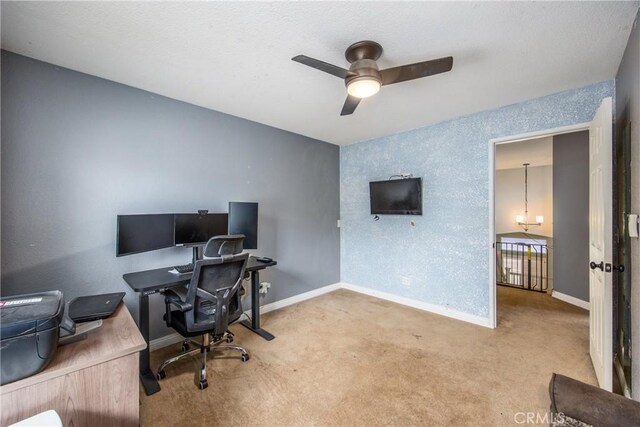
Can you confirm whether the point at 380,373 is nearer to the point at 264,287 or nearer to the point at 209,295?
the point at 209,295

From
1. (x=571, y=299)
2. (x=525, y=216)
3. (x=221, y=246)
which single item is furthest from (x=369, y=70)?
(x=525, y=216)

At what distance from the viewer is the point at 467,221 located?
10.2 feet

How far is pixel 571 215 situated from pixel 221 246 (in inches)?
188

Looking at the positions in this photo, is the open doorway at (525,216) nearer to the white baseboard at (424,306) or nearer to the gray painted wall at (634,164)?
the white baseboard at (424,306)

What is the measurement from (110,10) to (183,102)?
4.11 ft

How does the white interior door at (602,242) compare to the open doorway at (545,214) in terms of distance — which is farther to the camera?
the open doorway at (545,214)

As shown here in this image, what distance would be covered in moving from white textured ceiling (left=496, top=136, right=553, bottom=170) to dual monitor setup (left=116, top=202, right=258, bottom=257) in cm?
387

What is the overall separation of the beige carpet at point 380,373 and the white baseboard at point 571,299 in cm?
33

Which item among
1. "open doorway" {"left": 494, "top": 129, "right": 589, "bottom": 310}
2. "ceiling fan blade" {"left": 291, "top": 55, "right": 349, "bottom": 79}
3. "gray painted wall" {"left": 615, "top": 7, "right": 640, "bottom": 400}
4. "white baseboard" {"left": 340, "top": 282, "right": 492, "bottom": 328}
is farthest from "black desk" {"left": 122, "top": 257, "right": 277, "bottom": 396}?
"open doorway" {"left": 494, "top": 129, "right": 589, "bottom": 310}

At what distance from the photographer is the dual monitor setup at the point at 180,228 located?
2.11m

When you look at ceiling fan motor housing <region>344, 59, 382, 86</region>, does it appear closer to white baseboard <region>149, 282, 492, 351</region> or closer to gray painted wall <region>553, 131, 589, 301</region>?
white baseboard <region>149, 282, 492, 351</region>

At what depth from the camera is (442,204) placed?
3.32m

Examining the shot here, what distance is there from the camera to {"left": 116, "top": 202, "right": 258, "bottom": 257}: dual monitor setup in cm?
211

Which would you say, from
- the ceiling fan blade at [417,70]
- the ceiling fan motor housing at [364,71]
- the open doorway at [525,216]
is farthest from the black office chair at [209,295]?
the open doorway at [525,216]
